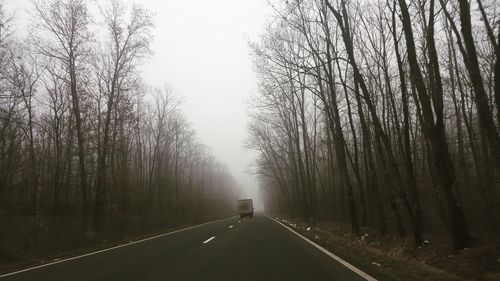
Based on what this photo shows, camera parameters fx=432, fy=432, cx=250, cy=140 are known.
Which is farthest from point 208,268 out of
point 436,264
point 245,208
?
point 245,208

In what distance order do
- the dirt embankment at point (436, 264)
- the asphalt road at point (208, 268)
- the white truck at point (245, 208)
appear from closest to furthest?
the dirt embankment at point (436, 264), the asphalt road at point (208, 268), the white truck at point (245, 208)

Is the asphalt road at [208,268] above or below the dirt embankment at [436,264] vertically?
above

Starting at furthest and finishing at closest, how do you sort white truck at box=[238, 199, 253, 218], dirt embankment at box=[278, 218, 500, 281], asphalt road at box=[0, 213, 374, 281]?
white truck at box=[238, 199, 253, 218], asphalt road at box=[0, 213, 374, 281], dirt embankment at box=[278, 218, 500, 281]

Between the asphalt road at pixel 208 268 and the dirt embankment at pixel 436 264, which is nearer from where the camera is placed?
the dirt embankment at pixel 436 264

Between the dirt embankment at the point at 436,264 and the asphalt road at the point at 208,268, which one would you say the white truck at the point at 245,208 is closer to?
the asphalt road at the point at 208,268

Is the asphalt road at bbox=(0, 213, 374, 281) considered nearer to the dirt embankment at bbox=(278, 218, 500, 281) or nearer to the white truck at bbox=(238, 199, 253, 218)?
the dirt embankment at bbox=(278, 218, 500, 281)

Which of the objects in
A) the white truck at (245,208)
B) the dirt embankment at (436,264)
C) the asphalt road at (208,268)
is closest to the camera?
the dirt embankment at (436,264)

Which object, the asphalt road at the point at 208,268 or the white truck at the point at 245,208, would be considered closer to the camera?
the asphalt road at the point at 208,268

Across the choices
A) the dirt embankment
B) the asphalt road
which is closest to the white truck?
→ the asphalt road

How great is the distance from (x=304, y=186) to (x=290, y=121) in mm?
5928

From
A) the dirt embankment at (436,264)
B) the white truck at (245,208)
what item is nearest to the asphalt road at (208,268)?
the dirt embankment at (436,264)

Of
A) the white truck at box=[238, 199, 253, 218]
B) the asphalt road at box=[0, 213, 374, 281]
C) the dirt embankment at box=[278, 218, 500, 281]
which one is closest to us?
the dirt embankment at box=[278, 218, 500, 281]

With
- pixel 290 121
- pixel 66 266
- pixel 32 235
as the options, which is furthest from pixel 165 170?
pixel 66 266

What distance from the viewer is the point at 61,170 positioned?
32.1 m
